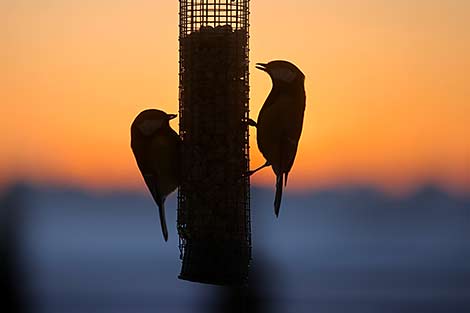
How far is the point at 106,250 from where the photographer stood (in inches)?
2889

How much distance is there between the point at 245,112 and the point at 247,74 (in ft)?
1.13

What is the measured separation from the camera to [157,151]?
12828mm

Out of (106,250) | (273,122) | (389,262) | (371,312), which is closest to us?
(273,122)

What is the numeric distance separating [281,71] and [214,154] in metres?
0.94

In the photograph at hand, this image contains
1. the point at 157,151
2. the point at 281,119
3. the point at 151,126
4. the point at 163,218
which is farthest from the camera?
the point at 163,218

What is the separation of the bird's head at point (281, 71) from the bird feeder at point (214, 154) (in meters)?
0.37

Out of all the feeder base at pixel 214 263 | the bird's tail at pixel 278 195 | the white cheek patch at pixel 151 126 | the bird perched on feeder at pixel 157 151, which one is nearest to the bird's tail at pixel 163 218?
the bird perched on feeder at pixel 157 151

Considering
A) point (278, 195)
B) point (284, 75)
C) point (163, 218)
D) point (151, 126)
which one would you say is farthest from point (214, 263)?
point (284, 75)

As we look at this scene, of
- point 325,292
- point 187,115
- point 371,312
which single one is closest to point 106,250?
point 325,292

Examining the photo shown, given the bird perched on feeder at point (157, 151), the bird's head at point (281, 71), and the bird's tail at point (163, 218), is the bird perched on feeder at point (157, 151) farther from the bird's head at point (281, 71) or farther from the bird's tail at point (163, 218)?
the bird's head at point (281, 71)

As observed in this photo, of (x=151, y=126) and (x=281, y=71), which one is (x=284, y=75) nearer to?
(x=281, y=71)

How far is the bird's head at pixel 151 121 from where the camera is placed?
12719mm

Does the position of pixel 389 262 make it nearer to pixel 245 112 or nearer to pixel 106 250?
pixel 106 250

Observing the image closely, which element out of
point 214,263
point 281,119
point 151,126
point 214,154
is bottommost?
point 214,263
